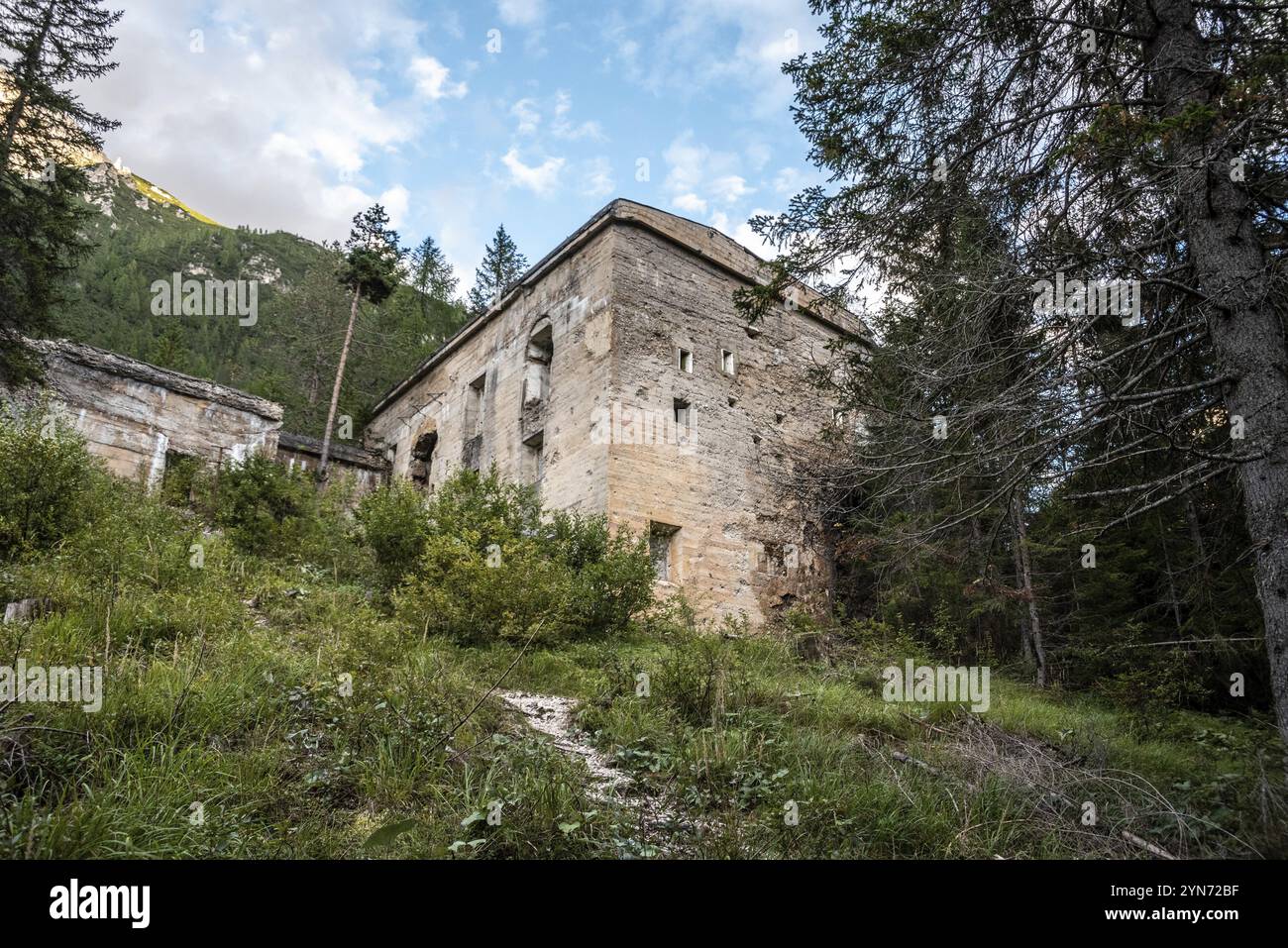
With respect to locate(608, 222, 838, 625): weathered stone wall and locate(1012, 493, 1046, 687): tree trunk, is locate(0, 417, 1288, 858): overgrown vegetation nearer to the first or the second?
locate(1012, 493, 1046, 687): tree trunk

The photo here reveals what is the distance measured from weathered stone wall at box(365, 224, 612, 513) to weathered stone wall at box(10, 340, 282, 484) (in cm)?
524

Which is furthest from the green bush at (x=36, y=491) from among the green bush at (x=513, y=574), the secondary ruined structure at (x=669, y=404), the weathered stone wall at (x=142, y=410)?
the secondary ruined structure at (x=669, y=404)

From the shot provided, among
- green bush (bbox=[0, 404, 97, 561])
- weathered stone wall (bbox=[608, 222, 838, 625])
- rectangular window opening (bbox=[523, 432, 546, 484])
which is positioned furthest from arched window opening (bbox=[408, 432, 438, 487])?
green bush (bbox=[0, 404, 97, 561])

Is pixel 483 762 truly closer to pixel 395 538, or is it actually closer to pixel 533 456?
pixel 395 538

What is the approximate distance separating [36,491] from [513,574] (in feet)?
20.6

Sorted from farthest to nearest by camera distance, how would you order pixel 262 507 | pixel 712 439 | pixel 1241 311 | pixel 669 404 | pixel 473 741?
pixel 712 439, pixel 669 404, pixel 262 507, pixel 1241 311, pixel 473 741

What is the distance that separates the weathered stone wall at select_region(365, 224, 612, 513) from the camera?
16062mm

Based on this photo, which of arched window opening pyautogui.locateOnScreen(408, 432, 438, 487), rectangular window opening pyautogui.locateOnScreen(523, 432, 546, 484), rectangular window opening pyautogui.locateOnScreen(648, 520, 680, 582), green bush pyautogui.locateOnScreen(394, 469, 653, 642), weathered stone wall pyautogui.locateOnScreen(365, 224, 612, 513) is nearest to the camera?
green bush pyautogui.locateOnScreen(394, 469, 653, 642)

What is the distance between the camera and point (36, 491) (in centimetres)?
945

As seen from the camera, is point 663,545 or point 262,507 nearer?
point 262,507

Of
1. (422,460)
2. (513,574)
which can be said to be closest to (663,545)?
(513,574)

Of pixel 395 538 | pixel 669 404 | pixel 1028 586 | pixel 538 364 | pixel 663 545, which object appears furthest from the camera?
pixel 538 364

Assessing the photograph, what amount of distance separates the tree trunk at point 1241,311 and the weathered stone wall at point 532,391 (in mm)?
10621
